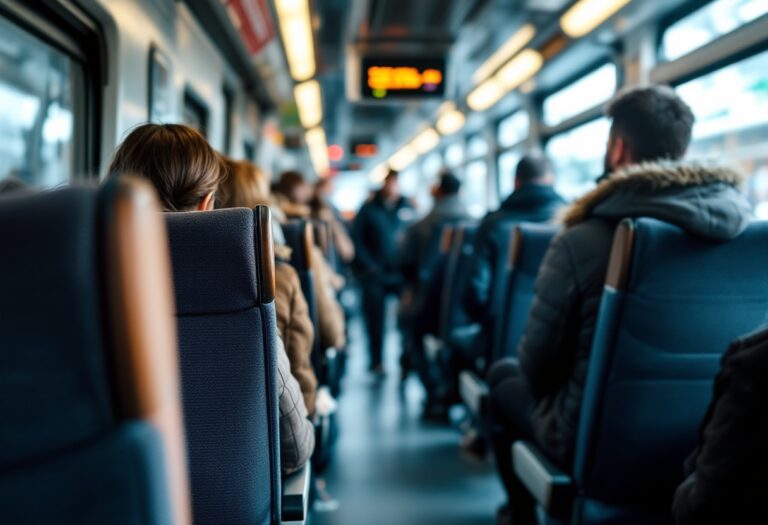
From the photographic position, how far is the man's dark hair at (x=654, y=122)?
2031 mm

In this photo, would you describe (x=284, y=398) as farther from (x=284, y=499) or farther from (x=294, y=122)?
(x=294, y=122)

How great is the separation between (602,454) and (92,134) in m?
2.42

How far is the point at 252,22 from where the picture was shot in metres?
5.08

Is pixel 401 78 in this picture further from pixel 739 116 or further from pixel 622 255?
pixel 622 255

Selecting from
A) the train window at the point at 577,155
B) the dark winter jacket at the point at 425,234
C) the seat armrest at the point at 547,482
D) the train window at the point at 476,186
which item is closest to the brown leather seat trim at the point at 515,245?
the seat armrest at the point at 547,482

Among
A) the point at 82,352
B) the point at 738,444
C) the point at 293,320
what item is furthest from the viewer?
the point at 293,320

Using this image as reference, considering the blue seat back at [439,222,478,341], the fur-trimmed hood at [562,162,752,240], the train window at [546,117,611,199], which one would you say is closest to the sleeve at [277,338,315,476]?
the fur-trimmed hood at [562,162,752,240]

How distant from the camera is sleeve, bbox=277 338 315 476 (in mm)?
1443

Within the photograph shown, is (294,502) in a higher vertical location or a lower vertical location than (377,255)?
lower

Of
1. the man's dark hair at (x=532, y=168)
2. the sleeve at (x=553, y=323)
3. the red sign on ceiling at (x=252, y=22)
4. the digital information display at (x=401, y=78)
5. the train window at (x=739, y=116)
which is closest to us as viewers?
the sleeve at (x=553, y=323)

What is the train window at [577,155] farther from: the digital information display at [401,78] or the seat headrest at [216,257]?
the seat headrest at [216,257]

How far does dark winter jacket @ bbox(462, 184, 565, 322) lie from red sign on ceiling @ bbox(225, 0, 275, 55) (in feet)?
7.71

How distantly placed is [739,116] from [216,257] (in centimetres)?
328

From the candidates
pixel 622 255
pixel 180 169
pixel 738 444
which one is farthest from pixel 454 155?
pixel 738 444
